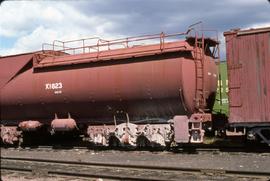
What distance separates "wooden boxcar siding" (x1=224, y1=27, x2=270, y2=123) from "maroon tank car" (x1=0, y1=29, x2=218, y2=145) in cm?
139

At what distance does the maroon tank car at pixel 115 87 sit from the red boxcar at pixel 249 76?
1391 mm

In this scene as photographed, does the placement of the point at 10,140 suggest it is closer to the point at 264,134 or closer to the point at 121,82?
the point at 121,82

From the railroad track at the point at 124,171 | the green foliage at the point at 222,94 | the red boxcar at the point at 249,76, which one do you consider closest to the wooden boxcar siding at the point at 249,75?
the red boxcar at the point at 249,76

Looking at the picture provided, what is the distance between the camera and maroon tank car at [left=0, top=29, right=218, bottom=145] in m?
16.0

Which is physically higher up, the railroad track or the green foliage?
the green foliage

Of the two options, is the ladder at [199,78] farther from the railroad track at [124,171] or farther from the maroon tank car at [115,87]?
the railroad track at [124,171]

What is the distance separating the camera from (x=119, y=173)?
1116 centimetres

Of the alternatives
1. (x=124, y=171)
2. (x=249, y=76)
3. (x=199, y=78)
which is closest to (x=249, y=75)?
(x=249, y=76)

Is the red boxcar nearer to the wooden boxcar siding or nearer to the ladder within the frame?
the wooden boxcar siding

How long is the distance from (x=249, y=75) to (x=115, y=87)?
5.04 m

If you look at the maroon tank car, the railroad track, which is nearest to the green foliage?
the maroon tank car

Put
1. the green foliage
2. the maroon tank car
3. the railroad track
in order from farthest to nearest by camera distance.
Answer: the green foliage → the maroon tank car → the railroad track

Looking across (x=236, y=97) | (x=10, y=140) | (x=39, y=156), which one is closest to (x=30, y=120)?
(x=10, y=140)

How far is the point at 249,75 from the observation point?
49.2 ft
